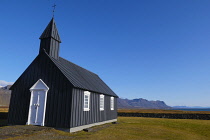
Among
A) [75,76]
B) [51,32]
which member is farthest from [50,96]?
[51,32]

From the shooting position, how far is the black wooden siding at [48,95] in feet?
47.6

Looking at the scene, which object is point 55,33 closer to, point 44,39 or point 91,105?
point 44,39

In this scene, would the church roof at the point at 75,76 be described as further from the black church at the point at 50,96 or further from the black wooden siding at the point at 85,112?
the black wooden siding at the point at 85,112

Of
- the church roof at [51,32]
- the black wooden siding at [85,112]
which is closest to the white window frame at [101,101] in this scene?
the black wooden siding at [85,112]

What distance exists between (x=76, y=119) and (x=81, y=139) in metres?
3.22

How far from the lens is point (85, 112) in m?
16.4

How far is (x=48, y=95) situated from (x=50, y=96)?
0.83ft

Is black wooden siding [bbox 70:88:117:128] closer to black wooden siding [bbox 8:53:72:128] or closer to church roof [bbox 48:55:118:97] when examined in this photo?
black wooden siding [bbox 8:53:72:128]

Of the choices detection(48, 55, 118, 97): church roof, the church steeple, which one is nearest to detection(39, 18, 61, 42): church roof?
the church steeple

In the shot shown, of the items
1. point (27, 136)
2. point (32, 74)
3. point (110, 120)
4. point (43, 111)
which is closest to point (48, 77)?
point (32, 74)

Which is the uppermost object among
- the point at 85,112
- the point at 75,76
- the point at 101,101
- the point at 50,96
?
the point at 75,76

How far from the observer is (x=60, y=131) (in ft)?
45.9

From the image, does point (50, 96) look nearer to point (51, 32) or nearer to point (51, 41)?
point (51, 41)

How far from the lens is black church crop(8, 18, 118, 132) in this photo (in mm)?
14586
